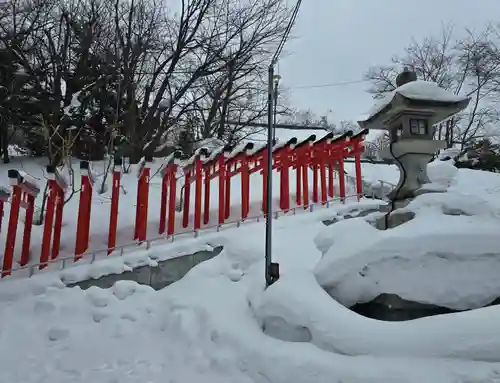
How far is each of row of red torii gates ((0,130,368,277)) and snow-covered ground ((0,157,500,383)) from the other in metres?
1.70

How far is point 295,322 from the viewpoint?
557 cm

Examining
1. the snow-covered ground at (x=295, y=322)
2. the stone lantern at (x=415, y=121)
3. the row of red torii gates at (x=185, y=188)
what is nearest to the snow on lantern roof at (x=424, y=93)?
the stone lantern at (x=415, y=121)

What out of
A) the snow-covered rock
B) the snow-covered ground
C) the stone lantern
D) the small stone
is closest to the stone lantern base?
the stone lantern

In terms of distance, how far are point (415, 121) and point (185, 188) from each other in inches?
262

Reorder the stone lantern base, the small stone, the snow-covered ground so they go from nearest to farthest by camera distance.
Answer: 1. the snow-covered ground
2. the small stone
3. the stone lantern base

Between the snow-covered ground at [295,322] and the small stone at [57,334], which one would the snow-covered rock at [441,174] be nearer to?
the snow-covered ground at [295,322]

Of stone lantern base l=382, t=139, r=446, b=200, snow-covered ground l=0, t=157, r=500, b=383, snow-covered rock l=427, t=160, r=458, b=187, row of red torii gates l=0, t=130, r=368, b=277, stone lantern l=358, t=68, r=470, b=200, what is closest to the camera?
snow-covered ground l=0, t=157, r=500, b=383

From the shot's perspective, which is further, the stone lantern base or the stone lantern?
the stone lantern base

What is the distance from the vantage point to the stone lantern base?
7863 millimetres

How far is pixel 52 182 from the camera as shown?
1008cm

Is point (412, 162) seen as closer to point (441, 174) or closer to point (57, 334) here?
point (441, 174)

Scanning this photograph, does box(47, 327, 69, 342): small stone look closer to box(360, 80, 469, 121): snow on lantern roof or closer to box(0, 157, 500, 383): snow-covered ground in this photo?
box(0, 157, 500, 383): snow-covered ground

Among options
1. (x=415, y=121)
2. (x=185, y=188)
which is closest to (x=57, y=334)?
(x=185, y=188)

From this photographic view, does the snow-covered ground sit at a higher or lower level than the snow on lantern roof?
lower
